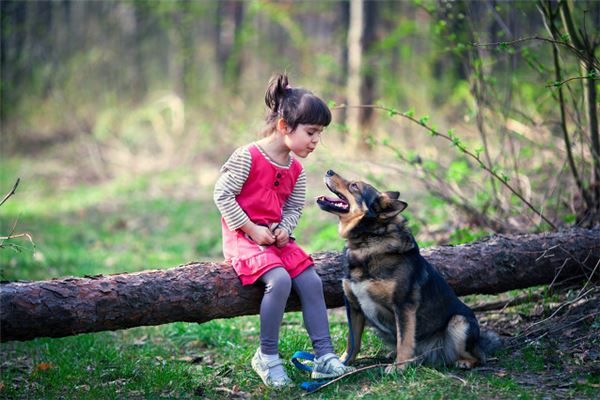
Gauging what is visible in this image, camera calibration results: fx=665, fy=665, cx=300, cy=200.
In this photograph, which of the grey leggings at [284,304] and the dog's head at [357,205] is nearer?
the grey leggings at [284,304]

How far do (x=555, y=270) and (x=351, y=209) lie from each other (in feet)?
6.83

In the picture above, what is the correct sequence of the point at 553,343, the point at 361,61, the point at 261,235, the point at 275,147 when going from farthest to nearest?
the point at 361,61 → the point at 553,343 → the point at 275,147 → the point at 261,235

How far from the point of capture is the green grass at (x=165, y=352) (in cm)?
449

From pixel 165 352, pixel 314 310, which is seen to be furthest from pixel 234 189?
pixel 165 352

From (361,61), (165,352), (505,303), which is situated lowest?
(165,352)

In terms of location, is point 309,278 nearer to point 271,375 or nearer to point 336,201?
point 336,201

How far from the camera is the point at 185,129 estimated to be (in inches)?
722

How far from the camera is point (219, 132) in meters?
18.2

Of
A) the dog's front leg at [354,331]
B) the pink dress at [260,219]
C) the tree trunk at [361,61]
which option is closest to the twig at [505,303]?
the dog's front leg at [354,331]

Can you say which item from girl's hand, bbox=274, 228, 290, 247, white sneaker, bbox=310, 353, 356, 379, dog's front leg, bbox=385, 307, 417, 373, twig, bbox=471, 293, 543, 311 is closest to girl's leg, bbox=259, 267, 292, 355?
girl's hand, bbox=274, 228, 290, 247

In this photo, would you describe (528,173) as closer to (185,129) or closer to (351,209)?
(351,209)

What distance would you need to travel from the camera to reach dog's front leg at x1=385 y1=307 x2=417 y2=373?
4.65 meters

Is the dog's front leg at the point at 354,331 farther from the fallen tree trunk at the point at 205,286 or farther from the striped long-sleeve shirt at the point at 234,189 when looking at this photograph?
the striped long-sleeve shirt at the point at 234,189

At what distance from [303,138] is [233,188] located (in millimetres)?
628
